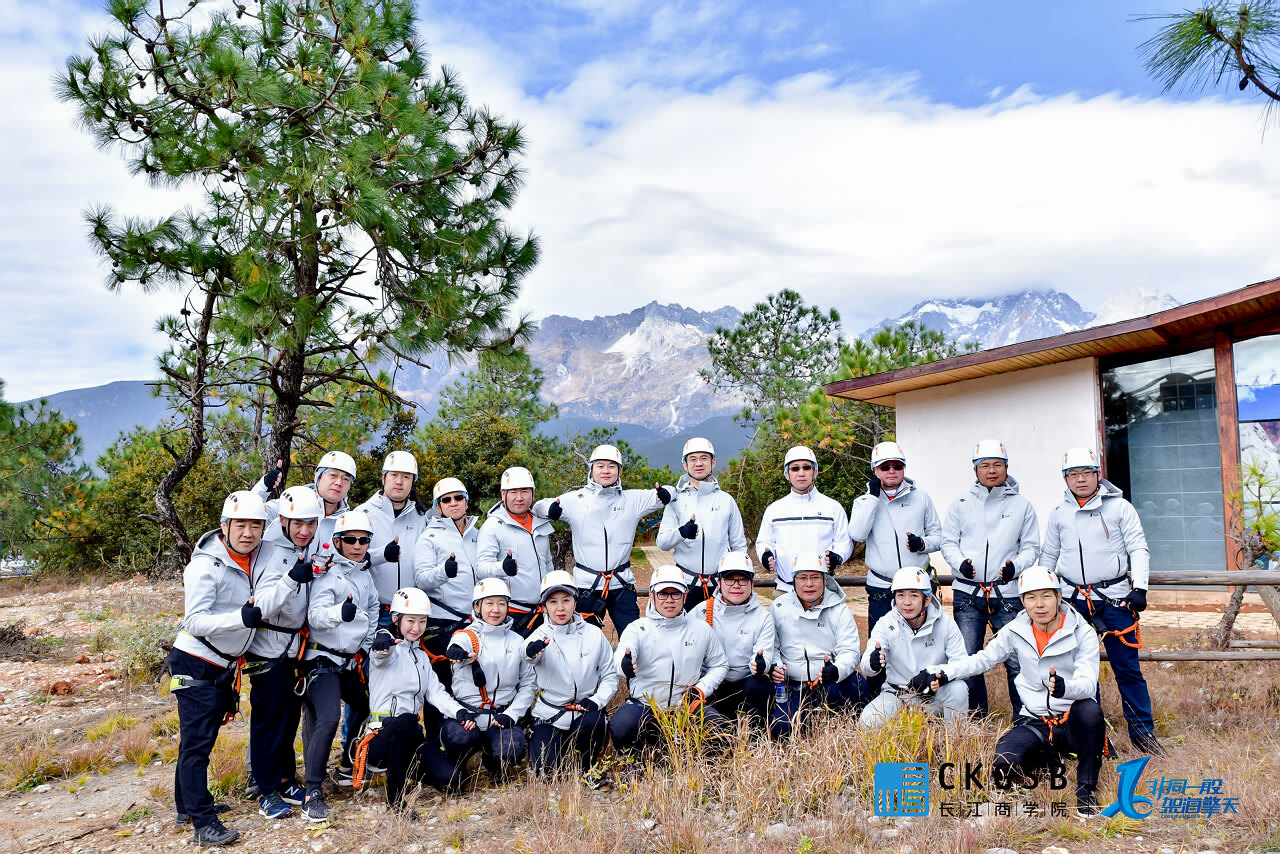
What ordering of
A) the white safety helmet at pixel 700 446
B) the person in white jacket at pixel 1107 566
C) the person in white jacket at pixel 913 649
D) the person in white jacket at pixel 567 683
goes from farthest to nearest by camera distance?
1. the white safety helmet at pixel 700 446
2. the person in white jacket at pixel 1107 566
3. the person in white jacket at pixel 913 649
4. the person in white jacket at pixel 567 683

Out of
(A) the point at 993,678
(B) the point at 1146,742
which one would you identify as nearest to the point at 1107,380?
(A) the point at 993,678

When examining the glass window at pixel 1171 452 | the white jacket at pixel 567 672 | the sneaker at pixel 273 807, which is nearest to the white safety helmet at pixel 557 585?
the white jacket at pixel 567 672

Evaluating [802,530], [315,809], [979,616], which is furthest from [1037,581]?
[315,809]

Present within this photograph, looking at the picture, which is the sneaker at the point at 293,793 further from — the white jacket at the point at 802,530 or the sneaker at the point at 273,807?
the white jacket at the point at 802,530

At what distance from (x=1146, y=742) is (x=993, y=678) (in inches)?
56.4

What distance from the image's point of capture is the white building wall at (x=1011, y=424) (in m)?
10.1

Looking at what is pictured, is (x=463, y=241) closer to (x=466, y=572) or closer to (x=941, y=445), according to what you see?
(x=466, y=572)

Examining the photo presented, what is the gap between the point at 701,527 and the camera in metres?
5.89

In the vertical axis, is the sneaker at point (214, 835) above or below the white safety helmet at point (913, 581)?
below

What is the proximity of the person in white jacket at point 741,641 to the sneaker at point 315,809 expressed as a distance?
238cm

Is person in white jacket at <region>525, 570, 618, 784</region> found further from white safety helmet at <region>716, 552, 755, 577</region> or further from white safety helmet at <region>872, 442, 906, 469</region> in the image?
white safety helmet at <region>872, 442, 906, 469</region>

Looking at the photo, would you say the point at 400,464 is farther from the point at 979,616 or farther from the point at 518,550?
the point at 979,616

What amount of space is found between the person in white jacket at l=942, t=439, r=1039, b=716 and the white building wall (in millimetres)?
4761

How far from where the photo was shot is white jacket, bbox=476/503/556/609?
5551mm
